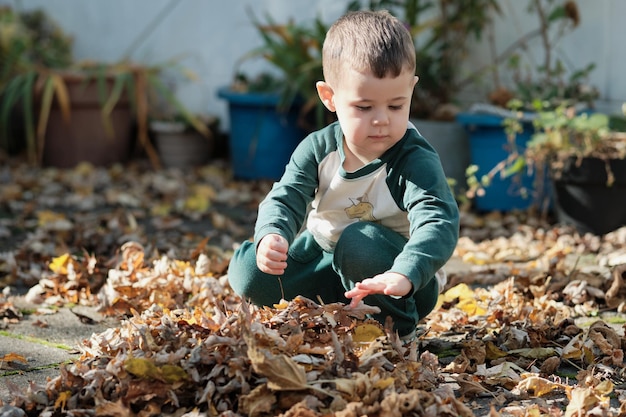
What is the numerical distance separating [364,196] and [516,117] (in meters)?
2.35

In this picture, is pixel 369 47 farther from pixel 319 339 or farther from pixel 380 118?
pixel 319 339

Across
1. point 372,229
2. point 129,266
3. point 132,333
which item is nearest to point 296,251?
point 372,229

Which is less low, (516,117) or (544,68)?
(544,68)

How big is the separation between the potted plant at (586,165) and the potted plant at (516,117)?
26 centimetres

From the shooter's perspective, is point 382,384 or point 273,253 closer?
point 382,384

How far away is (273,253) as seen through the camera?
2195 mm

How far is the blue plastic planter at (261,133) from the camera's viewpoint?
582cm

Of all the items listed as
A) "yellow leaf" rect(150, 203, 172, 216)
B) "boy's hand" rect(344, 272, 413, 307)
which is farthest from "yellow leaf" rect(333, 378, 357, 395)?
"yellow leaf" rect(150, 203, 172, 216)

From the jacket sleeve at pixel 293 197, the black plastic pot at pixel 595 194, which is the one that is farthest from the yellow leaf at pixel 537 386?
the black plastic pot at pixel 595 194

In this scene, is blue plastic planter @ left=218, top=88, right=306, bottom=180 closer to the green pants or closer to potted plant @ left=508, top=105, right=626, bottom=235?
potted plant @ left=508, top=105, right=626, bottom=235

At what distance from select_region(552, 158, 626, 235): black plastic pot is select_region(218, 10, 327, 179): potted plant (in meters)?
1.73

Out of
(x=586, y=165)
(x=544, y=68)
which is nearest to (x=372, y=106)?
(x=586, y=165)

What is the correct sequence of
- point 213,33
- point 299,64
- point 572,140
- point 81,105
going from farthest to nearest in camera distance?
1. point 213,33
2. point 81,105
3. point 299,64
4. point 572,140

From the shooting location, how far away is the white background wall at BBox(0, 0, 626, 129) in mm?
4988
